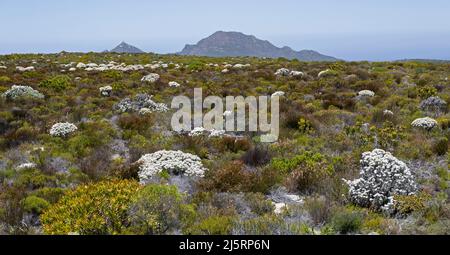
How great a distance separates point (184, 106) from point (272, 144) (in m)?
6.81

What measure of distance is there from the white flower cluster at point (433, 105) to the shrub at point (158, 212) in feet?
40.9

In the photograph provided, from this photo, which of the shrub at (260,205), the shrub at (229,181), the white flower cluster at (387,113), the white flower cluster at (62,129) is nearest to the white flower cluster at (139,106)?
the white flower cluster at (62,129)

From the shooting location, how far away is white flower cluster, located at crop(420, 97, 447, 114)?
16.3 m

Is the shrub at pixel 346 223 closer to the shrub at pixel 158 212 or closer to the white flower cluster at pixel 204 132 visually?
the shrub at pixel 158 212

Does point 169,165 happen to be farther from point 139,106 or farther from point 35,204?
point 139,106

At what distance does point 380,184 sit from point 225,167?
3435mm

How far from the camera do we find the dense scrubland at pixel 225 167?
7.04 meters

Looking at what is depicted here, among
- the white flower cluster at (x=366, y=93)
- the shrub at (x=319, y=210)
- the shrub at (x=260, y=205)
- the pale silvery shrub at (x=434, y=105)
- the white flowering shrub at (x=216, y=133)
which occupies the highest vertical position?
the white flower cluster at (x=366, y=93)

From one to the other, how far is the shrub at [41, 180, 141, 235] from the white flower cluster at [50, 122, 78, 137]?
22.5ft

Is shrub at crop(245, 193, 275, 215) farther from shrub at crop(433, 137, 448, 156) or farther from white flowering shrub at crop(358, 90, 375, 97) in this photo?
white flowering shrub at crop(358, 90, 375, 97)

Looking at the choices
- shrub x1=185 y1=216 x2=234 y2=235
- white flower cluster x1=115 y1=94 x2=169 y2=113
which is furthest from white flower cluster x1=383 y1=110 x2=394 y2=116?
shrub x1=185 y1=216 x2=234 y2=235

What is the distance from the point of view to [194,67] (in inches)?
1265
